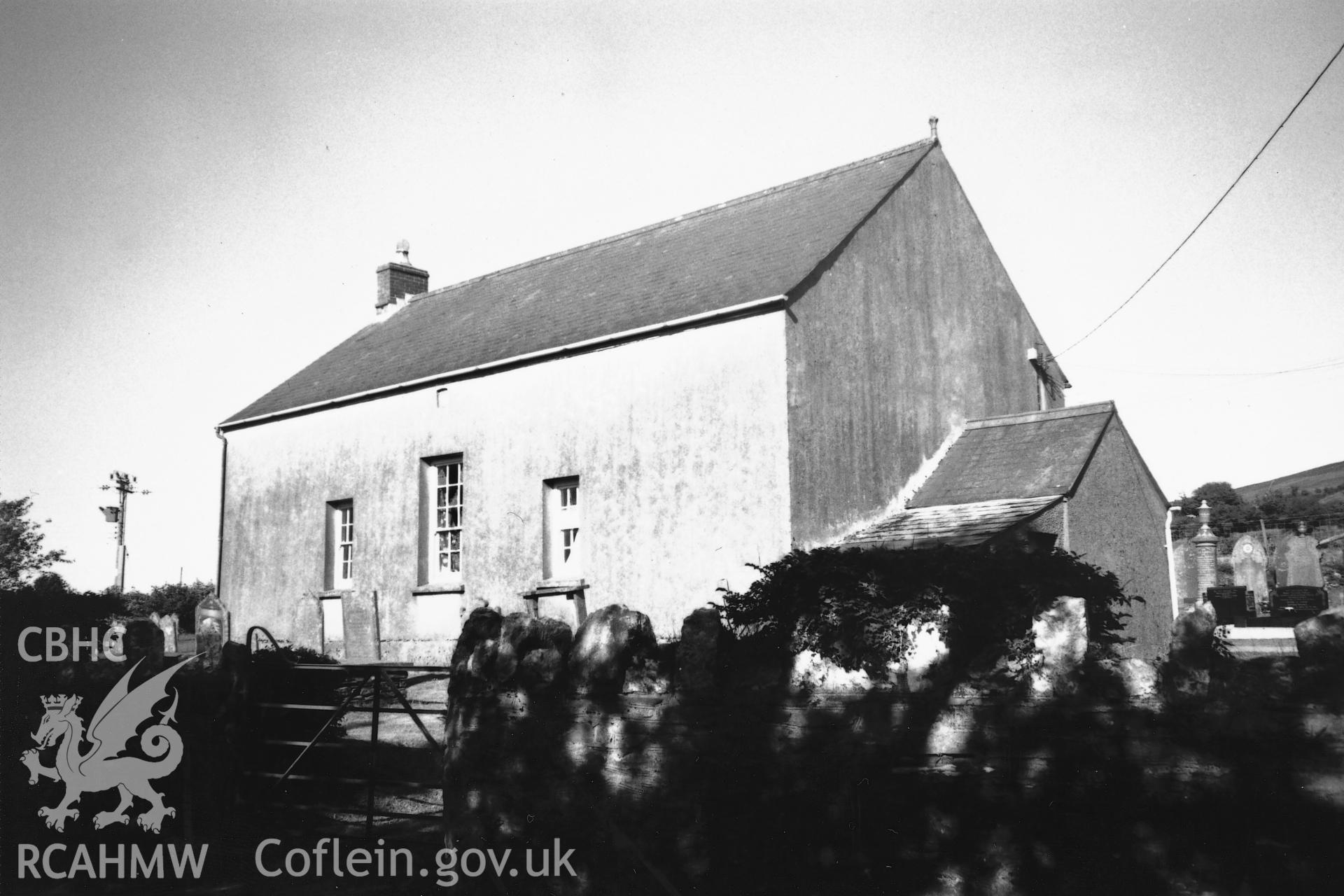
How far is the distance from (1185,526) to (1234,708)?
49.7m

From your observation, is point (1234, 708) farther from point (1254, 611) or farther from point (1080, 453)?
point (1254, 611)

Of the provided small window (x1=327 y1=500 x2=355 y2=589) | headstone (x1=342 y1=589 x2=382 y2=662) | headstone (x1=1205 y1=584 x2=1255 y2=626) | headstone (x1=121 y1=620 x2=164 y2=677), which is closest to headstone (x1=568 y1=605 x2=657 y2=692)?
headstone (x1=121 y1=620 x2=164 y2=677)

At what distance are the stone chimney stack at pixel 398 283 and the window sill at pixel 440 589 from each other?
989cm

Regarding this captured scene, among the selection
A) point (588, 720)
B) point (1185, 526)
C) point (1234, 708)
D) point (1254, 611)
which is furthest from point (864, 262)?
point (1185, 526)

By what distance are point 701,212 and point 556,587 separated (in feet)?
29.8

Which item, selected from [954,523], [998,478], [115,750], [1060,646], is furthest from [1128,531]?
[115,750]

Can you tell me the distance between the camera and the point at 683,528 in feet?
49.6

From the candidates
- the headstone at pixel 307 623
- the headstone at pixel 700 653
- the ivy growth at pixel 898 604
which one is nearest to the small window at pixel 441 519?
the headstone at pixel 307 623

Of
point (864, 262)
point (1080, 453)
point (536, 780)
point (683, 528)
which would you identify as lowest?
point (536, 780)

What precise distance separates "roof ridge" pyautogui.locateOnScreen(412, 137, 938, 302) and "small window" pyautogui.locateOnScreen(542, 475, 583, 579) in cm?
737

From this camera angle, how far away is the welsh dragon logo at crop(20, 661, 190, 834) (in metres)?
7.85

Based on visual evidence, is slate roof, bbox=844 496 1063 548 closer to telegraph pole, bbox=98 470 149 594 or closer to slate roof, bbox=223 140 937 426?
slate roof, bbox=223 140 937 426

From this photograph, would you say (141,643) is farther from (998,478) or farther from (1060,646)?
(998,478)

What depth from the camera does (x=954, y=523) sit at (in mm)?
14078
